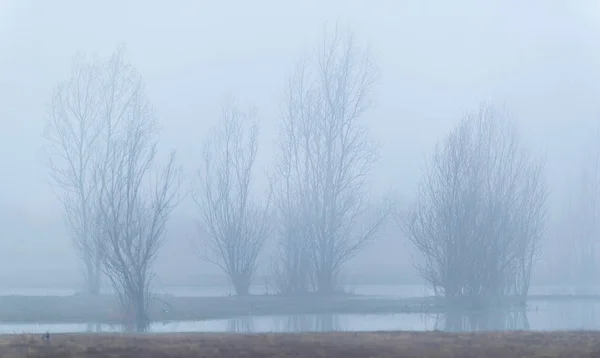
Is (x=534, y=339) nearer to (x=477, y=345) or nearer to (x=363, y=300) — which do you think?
(x=477, y=345)

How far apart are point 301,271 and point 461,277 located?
22.7ft

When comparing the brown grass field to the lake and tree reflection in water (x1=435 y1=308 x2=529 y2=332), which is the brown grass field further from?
tree reflection in water (x1=435 y1=308 x2=529 y2=332)

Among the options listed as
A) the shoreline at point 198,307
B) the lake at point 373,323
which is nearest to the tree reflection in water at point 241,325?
the lake at point 373,323

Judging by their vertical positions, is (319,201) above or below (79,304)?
above

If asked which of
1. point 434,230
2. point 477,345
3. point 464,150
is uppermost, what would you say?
point 464,150

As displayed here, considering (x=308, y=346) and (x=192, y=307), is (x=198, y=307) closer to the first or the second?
(x=192, y=307)

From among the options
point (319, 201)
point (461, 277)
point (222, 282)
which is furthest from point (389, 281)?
point (461, 277)

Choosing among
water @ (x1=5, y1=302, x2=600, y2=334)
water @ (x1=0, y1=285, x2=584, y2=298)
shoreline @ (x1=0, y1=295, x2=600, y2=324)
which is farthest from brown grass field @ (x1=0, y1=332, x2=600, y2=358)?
water @ (x1=0, y1=285, x2=584, y2=298)

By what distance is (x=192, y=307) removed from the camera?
28.1m

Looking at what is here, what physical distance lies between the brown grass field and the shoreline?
9.24 m

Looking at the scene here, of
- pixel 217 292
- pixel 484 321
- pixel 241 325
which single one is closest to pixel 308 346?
pixel 241 325

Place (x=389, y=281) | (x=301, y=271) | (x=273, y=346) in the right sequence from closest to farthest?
1. (x=273, y=346)
2. (x=301, y=271)
3. (x=389, y=281)

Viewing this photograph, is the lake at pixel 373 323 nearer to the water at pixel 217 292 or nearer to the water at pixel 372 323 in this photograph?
the water at pixel 372 323

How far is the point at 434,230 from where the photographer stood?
33906 millimetres
